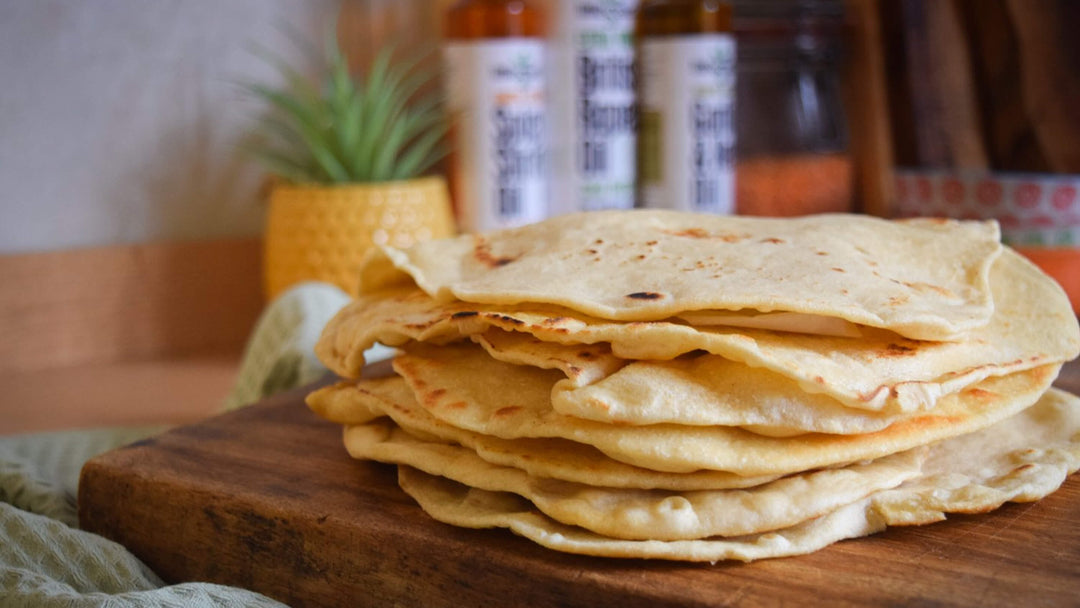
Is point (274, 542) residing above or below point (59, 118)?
below

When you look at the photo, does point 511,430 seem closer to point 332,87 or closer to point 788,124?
point 332,87

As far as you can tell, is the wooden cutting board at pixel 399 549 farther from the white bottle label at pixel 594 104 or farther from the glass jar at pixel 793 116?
the glass jar at pixel 793 116

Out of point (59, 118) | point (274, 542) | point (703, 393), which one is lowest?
point (274, 542)

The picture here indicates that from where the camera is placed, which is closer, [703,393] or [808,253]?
[703,393]

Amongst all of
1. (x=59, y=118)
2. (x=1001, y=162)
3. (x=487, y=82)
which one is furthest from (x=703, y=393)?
(x=59, y=118)

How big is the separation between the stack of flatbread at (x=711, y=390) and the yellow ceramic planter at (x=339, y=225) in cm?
69

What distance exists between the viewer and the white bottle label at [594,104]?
158 cm

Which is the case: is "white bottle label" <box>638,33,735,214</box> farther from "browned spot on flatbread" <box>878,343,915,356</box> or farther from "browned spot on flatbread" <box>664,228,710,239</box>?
"browned spot on flatbread" <box>878,343,915,356</box>

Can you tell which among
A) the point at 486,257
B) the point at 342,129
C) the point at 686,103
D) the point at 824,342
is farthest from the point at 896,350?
the point at 342,129

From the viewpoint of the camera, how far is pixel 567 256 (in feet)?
2.65

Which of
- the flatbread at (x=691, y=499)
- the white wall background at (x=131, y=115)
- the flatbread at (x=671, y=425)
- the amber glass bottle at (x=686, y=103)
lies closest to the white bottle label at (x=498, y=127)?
the amber glass bottle at (x=686, y=103)

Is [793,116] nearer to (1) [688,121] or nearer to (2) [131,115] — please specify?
(1) [688,121]

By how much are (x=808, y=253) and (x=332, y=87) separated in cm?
100

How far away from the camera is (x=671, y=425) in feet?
2.14
